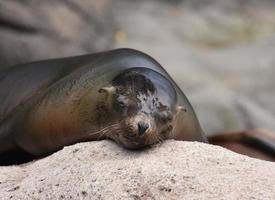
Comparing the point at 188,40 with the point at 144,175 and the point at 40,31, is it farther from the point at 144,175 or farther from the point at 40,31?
the point at 144,175

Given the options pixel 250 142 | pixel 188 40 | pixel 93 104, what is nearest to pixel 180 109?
pixel 93 104

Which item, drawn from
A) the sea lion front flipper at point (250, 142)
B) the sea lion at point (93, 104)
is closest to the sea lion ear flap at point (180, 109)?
the sea lion at point (93, 104)

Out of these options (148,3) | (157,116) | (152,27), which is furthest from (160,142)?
(148,3)

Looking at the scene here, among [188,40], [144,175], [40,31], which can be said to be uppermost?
[188,40]

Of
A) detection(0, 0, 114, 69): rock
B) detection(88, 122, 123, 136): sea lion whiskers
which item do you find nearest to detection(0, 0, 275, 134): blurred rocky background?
detection(0, 0, 114, 69): rock

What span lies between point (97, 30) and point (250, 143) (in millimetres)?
2513

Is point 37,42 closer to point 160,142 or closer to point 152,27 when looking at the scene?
point 160,142

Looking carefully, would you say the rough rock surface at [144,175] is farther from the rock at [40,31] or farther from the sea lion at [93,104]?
the rock at [40,31]

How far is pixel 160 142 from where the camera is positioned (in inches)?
163

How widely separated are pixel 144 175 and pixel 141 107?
459 mm

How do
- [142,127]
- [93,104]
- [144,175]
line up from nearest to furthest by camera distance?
1. [144,175]
2. [142,127]
3. [93,104]

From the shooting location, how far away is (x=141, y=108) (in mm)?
4051

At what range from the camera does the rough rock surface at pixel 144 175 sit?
143 inches

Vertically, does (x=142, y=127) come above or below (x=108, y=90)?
below
